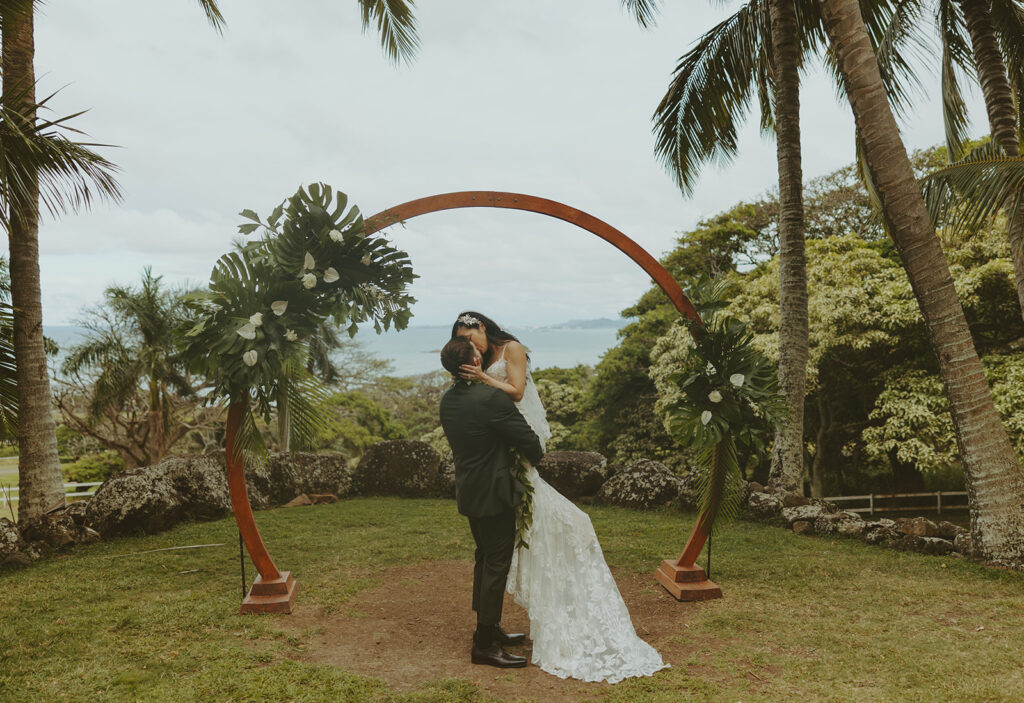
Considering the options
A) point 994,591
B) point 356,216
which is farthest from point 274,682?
point 994,591

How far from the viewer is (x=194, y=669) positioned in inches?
154

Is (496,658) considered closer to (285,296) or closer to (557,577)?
(557,577)

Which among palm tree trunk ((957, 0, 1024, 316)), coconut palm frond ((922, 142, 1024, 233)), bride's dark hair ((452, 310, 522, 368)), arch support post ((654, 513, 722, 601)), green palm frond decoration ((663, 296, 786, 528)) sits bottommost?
arch support post ((654, 513, 722, 601))

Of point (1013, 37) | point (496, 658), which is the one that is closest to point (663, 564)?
point (496, 658)

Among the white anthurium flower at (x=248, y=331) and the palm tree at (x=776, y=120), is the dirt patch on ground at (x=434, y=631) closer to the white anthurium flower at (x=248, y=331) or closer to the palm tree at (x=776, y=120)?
the white anthurium flower at (x=248, y=331)

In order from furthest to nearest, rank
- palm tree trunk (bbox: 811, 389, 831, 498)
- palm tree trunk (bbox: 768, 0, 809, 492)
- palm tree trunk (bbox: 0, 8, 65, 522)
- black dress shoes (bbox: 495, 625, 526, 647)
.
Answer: palm tree trunk (bbox: 811, 389, 831, 498), palm tree trunk (bbox: 768, 0, 809, 492), palm tree trunk (bbox: 0, 8, 65, 522), black dress shoes (bbox: 495, 625, 526, 647)

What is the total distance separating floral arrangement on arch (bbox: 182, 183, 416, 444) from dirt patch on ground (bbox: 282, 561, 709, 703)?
1616mm

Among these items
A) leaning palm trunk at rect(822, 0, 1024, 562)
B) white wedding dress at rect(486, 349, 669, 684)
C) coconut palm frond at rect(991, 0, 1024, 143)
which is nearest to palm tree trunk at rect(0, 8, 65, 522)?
white wedding dress at rect(486, 349, 669, 684)

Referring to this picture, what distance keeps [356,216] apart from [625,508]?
6.07 meters

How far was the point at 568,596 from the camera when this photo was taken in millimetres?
4383

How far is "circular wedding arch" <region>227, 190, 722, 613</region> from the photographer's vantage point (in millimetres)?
5020

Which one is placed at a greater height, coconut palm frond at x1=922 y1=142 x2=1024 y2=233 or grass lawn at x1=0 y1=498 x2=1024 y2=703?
coconut palm frond at x1=922 y1=142 x2=1024 y2=233

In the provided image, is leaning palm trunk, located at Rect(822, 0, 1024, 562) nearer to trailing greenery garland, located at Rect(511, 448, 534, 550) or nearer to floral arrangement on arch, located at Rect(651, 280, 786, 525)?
floral arrangement on arch, located at Rect(651, 280, 786, 525)

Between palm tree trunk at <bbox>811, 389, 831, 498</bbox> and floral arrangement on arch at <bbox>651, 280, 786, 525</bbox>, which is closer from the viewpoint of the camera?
floral arrangement on arch at <bbox>651, 280, 786, 525</bbox>
